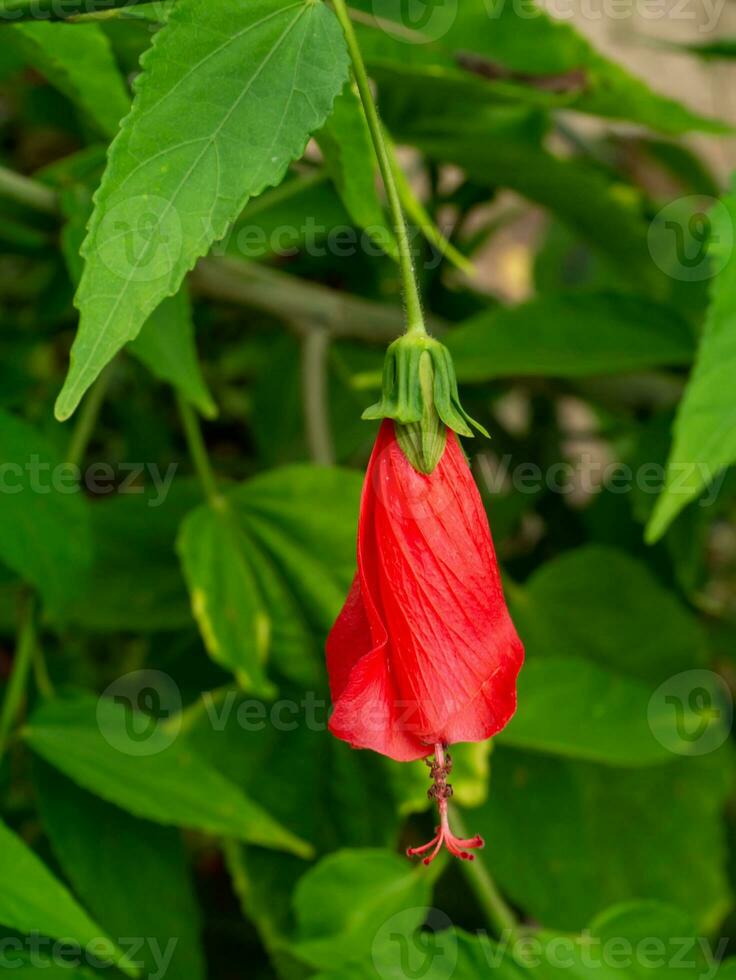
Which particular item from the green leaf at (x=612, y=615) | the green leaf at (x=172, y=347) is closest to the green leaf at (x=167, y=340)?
the green leaf at (x=172, y=347)

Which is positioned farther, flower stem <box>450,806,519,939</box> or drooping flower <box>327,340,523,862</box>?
flower stem <box>450,806,519,939</box>

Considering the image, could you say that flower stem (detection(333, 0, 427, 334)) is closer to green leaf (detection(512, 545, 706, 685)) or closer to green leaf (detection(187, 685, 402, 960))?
green leaf (detection(187, 685, 402, 960))

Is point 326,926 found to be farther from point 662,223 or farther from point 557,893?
point 662,223

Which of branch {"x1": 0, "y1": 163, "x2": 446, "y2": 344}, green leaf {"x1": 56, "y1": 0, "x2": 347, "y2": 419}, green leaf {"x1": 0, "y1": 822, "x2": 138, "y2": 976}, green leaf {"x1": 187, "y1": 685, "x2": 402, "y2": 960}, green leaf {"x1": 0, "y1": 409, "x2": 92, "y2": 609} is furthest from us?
branch {"x1": 0, "y1": 163, "x2": 446, "y2": 344}

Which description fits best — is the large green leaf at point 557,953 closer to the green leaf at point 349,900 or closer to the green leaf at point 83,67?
the green leaf at point 349,900

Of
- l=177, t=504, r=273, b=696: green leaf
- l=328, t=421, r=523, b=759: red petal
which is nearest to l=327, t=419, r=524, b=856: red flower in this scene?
l=328, t=421, r=523, b=759: red petal

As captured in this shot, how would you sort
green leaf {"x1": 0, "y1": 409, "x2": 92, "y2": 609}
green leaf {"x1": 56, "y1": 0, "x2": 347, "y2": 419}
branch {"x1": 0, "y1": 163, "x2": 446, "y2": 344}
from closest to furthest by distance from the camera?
green leaf {"x1": 56, "y1": 0, "x2": 347, "y2": 419} < green leaf {"x1": 0, "y1": 409, "x2": 92, "y2": 609} < branch {"x1": 0, "y1": 163, "x2": 446, "y2": 344}

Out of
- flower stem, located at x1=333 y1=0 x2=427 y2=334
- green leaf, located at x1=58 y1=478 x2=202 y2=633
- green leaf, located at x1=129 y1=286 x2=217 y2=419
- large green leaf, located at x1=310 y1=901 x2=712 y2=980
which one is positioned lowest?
large green leaf, located at x1=310 y1=901 x2=712 y2=980

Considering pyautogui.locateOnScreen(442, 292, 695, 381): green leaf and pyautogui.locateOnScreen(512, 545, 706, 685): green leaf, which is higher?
pyautogui.locateOnScreen(442, 292, 695, 381): green leaf
